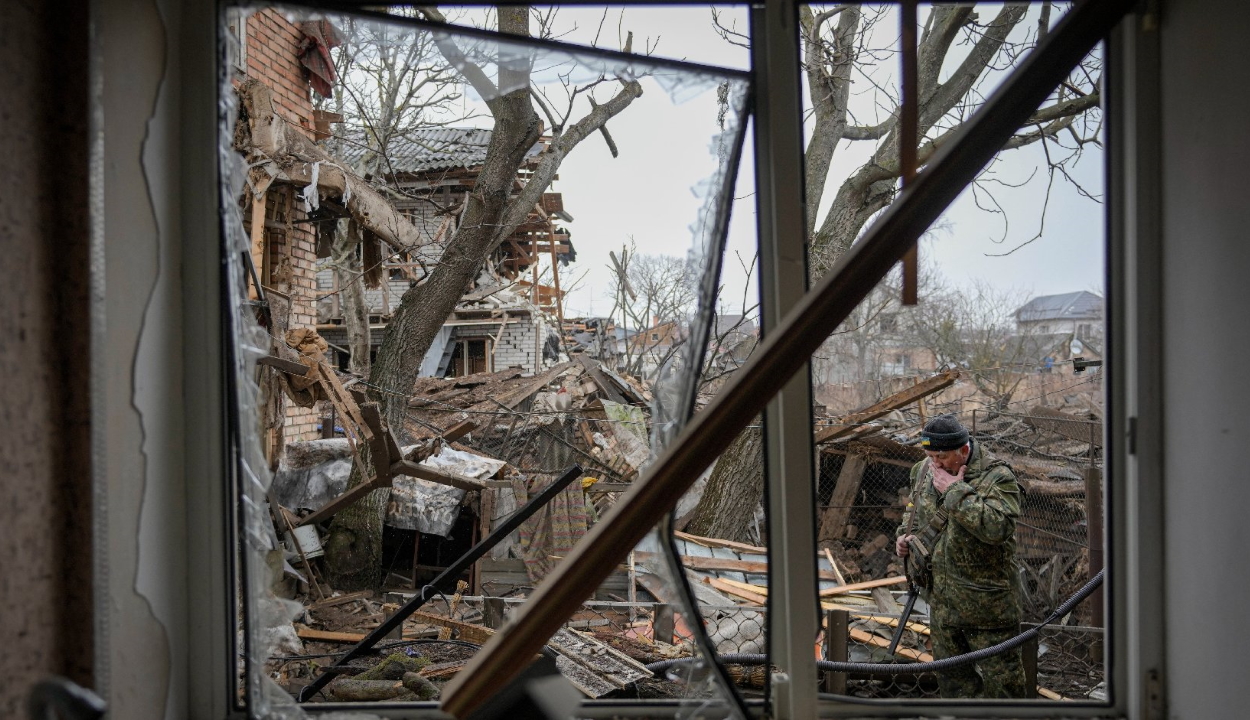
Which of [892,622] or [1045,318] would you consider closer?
[892,622]

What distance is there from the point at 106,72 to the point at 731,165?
107 centimetres

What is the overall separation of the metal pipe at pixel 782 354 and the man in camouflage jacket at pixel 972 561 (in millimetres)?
3157

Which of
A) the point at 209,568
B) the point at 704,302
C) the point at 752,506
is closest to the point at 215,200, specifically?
the point at 209,568

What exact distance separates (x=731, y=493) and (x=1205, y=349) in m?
6.11

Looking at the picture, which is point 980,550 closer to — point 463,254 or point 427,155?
point 463,254

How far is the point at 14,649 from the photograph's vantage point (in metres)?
0.96

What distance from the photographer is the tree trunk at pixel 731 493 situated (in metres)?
6.92

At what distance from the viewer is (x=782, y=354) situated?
100 centimetres

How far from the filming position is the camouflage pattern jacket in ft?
12.4

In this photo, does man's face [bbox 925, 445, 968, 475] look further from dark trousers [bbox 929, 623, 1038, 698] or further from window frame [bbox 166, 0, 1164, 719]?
window frame [bbox 166, 0, 1164, 719]

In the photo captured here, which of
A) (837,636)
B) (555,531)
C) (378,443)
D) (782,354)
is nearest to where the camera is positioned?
(782,354)

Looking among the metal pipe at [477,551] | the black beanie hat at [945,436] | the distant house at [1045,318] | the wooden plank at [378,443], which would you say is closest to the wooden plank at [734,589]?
the black beanie hat at [945,436]

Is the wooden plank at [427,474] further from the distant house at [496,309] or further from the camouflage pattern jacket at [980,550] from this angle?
the distant house at [496,309]

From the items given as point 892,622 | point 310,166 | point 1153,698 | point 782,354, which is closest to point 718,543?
point 892,622
